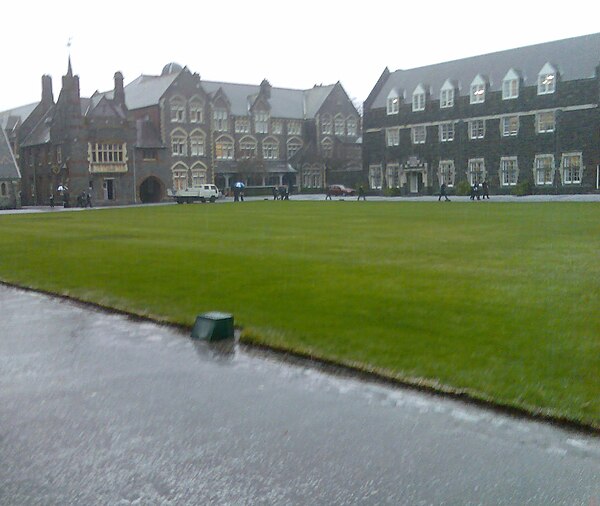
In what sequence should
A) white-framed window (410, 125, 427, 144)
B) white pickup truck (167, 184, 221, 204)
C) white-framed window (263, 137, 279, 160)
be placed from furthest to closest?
white-framed window (263, 137, 279, 160)
white-framed window (410, 125, 427, 144)
white pickup truck (167, 184, 221, 204)

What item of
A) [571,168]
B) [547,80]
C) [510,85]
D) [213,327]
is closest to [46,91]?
[510,85]

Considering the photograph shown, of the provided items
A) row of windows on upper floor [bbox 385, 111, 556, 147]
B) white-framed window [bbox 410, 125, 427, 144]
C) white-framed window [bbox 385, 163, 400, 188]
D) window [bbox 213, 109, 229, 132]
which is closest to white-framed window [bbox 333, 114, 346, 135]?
window [bbox 213, 109, 229, 132]

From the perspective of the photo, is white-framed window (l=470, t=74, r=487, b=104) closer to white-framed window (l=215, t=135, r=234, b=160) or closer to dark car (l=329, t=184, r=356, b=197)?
dark car (l=329, t=184, r=356, b=197)

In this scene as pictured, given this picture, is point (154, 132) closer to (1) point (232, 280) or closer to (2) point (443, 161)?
(2) point (443, 161)

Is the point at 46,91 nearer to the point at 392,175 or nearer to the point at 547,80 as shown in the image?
the point at 392,175

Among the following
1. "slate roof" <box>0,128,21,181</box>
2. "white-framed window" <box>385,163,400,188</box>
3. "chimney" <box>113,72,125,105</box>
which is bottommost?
"white-framed window" <box>385,163,400,188</box>

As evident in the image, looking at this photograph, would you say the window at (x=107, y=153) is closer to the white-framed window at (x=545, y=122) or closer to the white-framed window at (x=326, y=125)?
the white-framed window at (x=326, y=125)

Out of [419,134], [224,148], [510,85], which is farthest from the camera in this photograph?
[224,148]

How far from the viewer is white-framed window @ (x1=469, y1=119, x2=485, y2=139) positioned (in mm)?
70375

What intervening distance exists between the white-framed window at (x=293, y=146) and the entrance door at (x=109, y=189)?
28096 mm

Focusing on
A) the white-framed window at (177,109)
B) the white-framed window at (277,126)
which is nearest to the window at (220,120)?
the white-framed window at (177,109)

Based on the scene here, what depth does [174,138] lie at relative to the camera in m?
84.9

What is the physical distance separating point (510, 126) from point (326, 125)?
119 feet

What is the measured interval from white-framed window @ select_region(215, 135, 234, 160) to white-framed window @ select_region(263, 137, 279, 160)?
5.57 meters
